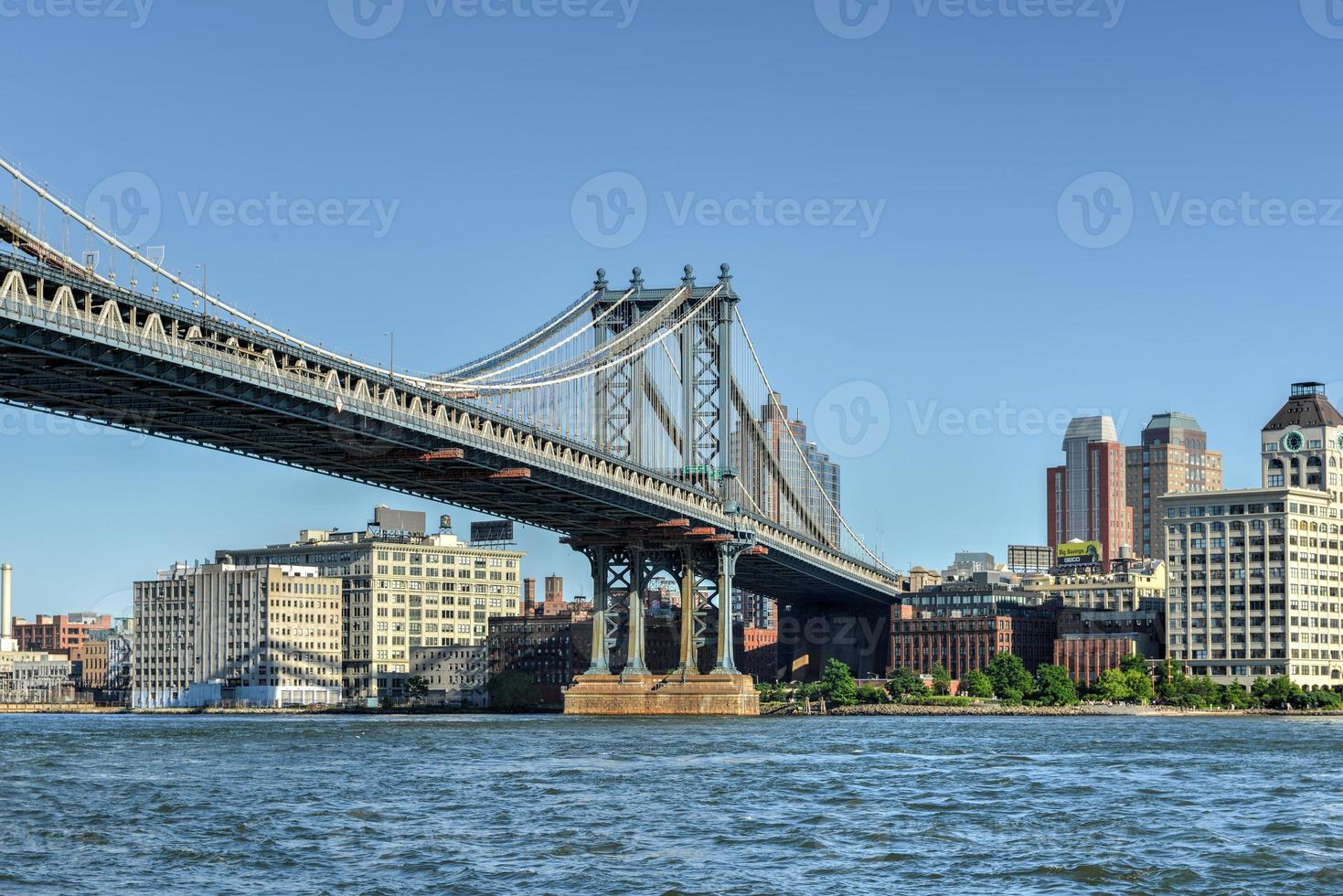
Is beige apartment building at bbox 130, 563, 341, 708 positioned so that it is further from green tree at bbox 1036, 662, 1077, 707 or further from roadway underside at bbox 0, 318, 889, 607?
roadway underside at bbox 0, 318, 889, 607

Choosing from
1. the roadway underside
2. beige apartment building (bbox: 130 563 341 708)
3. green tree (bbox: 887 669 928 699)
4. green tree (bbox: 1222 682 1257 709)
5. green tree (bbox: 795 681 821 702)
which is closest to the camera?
the roadway underside

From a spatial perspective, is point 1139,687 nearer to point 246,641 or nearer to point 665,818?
point 246,641

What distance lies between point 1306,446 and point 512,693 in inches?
2786

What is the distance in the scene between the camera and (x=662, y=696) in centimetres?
12262

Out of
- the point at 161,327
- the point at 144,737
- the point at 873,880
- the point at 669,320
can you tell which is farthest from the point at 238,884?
the point at 669,320

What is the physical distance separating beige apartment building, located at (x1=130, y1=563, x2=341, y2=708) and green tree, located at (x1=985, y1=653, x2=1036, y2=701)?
209 feet

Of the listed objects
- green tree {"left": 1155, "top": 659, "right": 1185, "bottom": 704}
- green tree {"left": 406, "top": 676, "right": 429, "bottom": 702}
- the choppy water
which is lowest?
green tree {"left": 406, "top": 676, "right": 429, "bottom": 702}

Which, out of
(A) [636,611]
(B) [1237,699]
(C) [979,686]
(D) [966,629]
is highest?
(A) [636,611]

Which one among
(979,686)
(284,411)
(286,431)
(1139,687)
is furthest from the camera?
(979,686)

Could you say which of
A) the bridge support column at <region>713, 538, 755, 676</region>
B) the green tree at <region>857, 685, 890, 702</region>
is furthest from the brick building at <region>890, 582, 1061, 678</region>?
the bridge support column at <region>713, 538, 755, 676</region>

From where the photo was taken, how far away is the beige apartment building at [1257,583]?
15838cm

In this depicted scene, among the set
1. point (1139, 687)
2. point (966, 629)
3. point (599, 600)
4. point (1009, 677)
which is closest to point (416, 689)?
point (966, 629)

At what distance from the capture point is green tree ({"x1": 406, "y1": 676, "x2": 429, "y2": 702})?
7269 inches

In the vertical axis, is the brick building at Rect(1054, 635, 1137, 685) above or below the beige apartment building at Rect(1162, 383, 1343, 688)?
below
